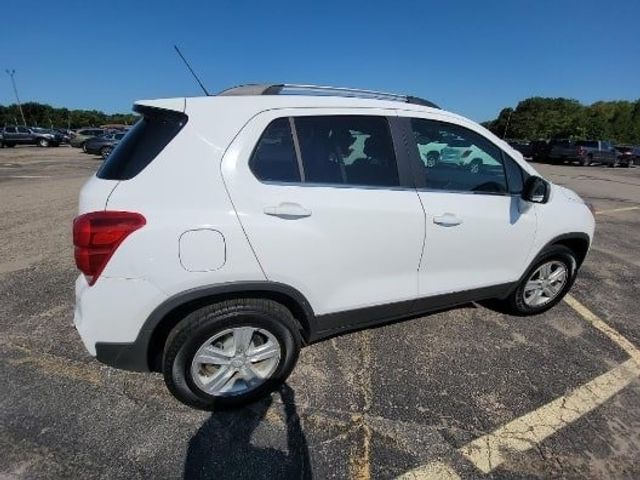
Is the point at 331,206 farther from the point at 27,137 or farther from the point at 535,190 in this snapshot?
the point at 27,137

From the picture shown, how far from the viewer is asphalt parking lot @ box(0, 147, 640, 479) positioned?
2246 mm

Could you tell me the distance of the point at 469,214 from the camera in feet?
9.71

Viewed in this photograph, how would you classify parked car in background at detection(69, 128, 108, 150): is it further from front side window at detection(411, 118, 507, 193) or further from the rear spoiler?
front side window at detection(411, 118, 507, 193)

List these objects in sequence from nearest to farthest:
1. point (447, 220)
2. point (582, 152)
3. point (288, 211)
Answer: point (288, 211) → point (447, 220) → point (582, 152)

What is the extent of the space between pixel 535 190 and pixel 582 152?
2986cm

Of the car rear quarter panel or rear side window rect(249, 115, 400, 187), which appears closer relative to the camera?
the car rear quarter panel

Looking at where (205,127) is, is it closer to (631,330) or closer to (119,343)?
(119,343)

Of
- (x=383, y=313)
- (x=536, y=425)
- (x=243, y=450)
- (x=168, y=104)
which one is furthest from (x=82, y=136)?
(x=536, y=425)

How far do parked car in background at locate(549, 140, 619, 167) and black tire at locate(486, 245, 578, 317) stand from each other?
93.9 ft

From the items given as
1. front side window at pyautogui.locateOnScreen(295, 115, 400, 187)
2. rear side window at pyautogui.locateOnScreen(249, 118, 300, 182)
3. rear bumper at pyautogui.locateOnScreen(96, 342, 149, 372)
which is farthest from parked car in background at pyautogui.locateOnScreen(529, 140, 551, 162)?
rear bumper at pyautogui.locateOnScreen(96, 342, 149, 372)

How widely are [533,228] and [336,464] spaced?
233 centimetres

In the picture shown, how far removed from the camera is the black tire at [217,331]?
2.33 metres

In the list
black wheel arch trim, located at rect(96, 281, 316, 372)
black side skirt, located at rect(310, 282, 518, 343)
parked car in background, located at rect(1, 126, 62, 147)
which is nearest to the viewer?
black wheel arch trim, located at rect(96, 281, 316, 372)

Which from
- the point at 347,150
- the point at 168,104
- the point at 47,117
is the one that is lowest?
the point at 47,117
